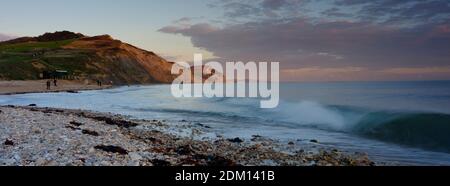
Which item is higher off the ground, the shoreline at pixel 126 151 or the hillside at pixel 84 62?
the hillside at pixel 84 62

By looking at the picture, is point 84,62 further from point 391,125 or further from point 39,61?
point 391,125

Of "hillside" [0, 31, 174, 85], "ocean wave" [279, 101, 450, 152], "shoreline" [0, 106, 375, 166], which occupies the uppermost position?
"hillside" [0, 31, 174, 85]

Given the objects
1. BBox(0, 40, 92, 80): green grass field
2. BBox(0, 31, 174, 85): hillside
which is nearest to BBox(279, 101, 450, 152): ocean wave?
BBox(0, 40, 92, 80): green grass field

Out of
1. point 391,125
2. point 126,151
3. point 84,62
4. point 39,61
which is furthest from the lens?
point 84,62

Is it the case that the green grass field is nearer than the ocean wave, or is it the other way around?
the ocean wave

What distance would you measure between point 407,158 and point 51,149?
38.0ft

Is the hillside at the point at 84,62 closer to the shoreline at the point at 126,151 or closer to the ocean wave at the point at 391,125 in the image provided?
the ocean wave at the point at 391,125

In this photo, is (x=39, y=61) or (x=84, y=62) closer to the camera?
(x=39, y=61)

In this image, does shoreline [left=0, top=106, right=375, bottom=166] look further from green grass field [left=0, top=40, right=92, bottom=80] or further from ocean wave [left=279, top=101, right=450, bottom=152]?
green grass field [left=0, top=40, right=92, bottom=80]

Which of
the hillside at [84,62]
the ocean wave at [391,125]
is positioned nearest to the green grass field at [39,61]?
the hillside at [84,62]

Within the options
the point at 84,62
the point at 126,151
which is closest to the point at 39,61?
the point at 84,62
